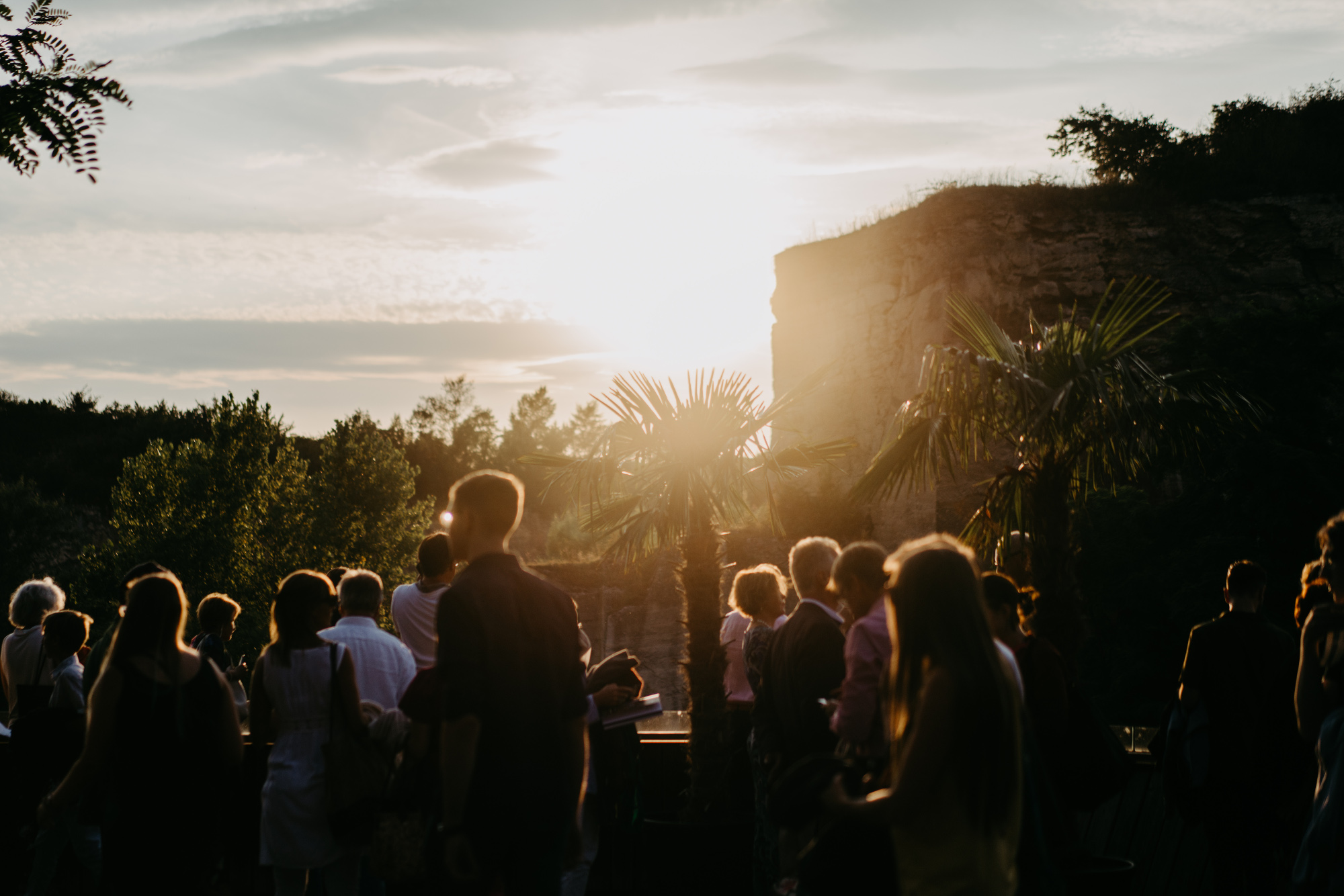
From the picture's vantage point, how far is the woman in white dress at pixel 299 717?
4.34 meters

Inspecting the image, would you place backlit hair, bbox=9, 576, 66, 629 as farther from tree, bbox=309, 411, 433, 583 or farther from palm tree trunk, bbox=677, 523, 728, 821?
tree, bbox=309, 411, 433, 583

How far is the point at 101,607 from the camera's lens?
126 ft

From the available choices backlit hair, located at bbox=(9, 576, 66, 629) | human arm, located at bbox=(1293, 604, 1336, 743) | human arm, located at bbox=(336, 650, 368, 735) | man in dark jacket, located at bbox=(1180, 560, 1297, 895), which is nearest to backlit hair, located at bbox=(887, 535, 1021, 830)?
human arm, located at bbox=(1293, 604, 1336, 743)

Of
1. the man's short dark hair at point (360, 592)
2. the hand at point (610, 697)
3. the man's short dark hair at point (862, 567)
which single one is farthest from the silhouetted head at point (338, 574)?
the man's short dark hair at point (862, 567)

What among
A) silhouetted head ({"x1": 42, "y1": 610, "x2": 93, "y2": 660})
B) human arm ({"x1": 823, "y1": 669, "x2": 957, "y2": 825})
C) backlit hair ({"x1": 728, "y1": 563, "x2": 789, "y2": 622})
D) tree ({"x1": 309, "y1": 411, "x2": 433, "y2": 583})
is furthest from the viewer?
tree ({"x1": 309, "y1": 411, "x2": 433, "y2": 583})

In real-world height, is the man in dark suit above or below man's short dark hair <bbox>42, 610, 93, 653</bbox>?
below

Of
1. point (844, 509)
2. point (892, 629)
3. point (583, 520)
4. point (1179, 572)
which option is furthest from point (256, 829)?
point (844, 509)

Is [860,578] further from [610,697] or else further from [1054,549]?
[1054,549]

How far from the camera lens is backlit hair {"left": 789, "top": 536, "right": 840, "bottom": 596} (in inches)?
202

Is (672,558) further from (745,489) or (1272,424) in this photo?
(745,489)

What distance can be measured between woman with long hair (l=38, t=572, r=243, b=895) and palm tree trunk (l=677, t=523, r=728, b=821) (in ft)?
12.4

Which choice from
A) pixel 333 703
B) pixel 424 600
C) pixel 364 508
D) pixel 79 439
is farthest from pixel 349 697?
pixel 79 439

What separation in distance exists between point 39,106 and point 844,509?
31468 millimetres

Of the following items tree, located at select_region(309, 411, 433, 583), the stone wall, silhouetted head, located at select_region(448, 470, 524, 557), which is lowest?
tree, located at select_region(309, 411, 433, 583)
